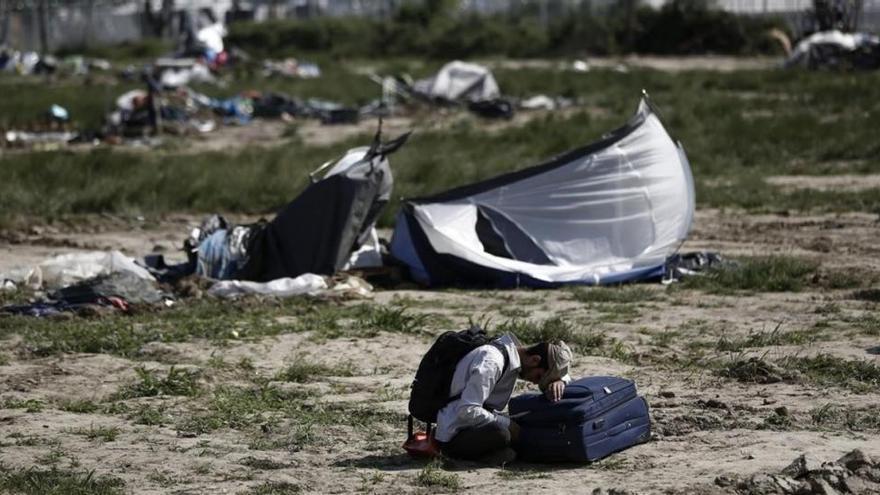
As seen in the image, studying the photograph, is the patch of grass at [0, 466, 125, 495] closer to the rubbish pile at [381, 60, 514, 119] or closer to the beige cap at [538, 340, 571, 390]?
the beige cap at [538, 340, 571, 390]

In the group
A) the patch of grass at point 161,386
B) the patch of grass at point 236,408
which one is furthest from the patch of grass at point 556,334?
the patch of grass at point 161,386

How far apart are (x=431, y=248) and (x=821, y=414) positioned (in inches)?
241

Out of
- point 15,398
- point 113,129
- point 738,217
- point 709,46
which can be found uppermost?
point 15,398

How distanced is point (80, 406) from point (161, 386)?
588mm

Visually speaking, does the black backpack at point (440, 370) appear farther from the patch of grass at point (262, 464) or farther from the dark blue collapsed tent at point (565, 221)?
the dark blue collapsed tent at point (565, 221)

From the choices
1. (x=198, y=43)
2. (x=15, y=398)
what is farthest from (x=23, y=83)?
(x=15, y=398)

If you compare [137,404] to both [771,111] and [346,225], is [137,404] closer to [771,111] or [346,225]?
[346,225]

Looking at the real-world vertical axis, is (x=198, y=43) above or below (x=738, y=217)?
below

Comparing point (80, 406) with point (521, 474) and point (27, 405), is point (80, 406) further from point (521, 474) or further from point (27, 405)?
point (521, 474)

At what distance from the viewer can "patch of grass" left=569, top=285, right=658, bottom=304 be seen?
14.1 m

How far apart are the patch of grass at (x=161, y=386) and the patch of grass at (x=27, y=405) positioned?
1.58ft

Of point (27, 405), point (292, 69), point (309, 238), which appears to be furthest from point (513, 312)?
point (292, 69)

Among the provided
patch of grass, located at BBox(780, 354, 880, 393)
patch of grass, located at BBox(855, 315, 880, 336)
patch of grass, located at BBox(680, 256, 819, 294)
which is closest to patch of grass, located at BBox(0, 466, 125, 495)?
patch of grass, located at BBox(780, 354, 880, 393)

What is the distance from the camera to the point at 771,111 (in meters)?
28.3
